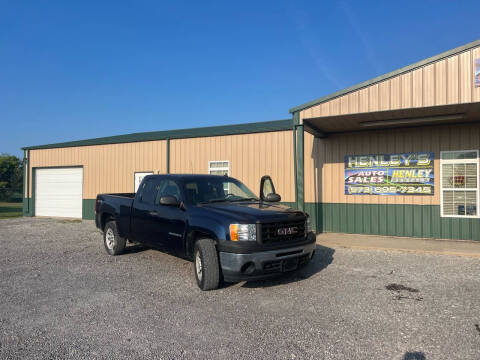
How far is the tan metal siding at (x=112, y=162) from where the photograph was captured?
1417 cm

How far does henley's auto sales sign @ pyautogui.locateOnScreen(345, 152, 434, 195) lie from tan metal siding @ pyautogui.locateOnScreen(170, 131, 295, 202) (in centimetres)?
211

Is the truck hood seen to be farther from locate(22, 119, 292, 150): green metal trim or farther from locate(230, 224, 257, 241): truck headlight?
locate(22, 119, 292, 150): green metal trim

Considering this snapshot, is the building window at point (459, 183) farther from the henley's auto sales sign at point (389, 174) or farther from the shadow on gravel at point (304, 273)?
the shadow on gravel at point (304, 273)

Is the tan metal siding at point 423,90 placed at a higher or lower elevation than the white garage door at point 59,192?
higher

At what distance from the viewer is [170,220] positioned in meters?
5.55

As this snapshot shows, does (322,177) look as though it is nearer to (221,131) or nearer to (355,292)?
(221,131)

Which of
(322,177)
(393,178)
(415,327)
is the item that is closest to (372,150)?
(393,178)

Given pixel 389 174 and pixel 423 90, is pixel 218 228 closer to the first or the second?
pixel 423 90

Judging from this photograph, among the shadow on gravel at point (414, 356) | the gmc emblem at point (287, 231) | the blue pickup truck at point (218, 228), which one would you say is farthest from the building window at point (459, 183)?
the shadow on gravel at point (414, 356)

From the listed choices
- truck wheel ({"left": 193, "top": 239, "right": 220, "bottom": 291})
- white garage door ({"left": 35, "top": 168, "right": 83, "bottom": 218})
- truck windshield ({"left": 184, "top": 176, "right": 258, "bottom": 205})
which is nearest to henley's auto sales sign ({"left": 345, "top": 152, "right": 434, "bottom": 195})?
truck windshield ({"left": 184, "top": 176, "right": 258, "bottom": 205})

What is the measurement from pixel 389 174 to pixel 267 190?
471 centimetres

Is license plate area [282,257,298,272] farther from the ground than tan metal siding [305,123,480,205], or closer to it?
closer to it

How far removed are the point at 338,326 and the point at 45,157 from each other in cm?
1790

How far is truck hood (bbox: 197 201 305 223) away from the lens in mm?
4646
